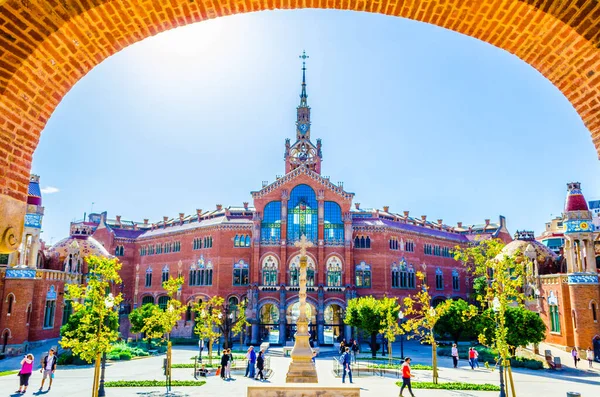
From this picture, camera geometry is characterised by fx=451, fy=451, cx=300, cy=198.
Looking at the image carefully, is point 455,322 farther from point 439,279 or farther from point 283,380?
point 439,279

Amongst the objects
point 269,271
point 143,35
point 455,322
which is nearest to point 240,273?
point 269,271

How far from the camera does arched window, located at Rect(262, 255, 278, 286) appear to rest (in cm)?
4750

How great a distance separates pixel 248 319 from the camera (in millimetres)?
45750

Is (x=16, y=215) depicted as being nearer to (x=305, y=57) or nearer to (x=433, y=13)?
(x=433, y=13)

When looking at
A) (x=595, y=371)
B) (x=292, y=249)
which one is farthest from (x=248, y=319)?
(x=595, y=371)

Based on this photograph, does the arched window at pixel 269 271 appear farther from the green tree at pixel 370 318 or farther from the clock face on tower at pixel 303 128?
the clock face on tower at pixel 303 128

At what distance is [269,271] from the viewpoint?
4778 cm

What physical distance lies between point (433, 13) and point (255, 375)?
24.2m

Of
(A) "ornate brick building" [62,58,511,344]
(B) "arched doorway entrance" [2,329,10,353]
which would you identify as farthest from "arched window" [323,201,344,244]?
(B) "arched doorway entrance" [2,329,10,353]

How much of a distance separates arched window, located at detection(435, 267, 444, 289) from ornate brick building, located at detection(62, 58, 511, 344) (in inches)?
4.9

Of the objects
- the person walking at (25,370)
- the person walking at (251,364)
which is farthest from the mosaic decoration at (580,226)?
the person walking at (25,370)

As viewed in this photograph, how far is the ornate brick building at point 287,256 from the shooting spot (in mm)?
47000

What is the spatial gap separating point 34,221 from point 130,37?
39811mm

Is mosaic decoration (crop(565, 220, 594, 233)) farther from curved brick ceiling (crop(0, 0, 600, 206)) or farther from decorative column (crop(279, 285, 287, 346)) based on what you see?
curved brick ceiling (crop(0, 0, 600, 206))
